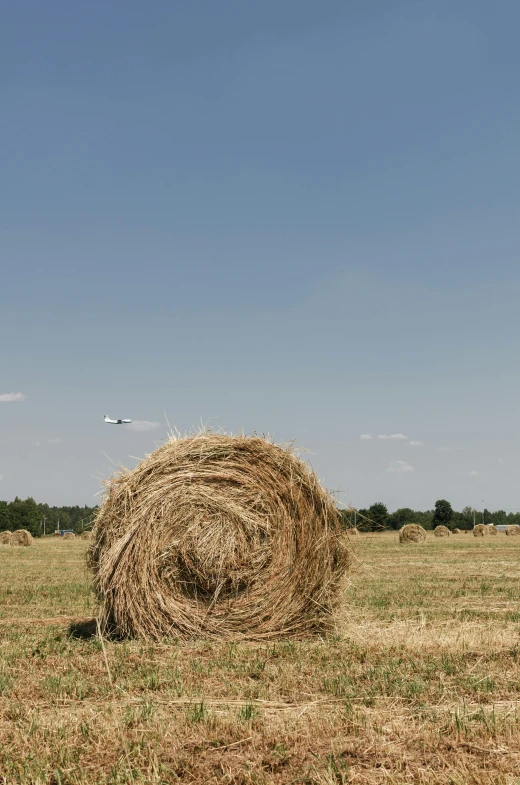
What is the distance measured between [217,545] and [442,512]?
292 feet

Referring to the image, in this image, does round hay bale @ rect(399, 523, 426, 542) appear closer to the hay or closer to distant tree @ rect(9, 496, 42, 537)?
the hay

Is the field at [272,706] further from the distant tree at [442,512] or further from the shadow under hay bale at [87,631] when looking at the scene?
the distant tree at [442,512]

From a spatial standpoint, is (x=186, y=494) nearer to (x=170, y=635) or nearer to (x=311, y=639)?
(x=170, y=635)

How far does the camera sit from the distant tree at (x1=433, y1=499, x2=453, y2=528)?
9312 cm

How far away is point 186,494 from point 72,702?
3482 millimetres

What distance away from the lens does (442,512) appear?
93.5m

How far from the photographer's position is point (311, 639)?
8367 mm

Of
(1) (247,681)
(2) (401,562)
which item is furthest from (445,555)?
(1) (247,681)

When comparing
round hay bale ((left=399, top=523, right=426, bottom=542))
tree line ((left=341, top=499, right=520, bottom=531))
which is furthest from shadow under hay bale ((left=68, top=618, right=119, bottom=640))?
tree line ((left=341, top=499, right=520, bottom=531))

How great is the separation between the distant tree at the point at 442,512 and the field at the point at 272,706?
86.7 m

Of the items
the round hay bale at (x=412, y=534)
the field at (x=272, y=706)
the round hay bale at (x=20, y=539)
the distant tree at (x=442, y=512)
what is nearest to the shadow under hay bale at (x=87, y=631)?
the field at (x=272, y=706)

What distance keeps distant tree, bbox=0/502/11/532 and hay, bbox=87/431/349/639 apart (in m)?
77.9

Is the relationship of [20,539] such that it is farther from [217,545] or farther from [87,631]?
[217,545]

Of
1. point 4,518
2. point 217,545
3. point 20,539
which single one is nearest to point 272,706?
point 217,545
